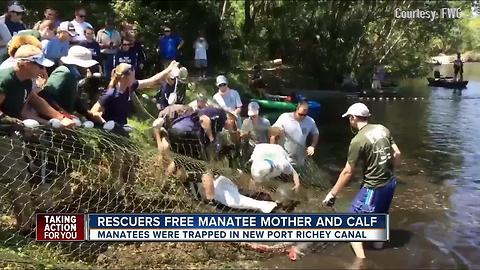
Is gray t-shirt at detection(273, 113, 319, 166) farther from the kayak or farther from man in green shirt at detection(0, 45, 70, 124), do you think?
the kayak

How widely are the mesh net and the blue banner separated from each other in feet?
2.16

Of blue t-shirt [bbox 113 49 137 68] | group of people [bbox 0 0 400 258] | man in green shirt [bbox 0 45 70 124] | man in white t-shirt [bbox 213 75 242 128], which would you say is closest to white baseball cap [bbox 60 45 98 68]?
group of people [bbox 0 0 400 258]

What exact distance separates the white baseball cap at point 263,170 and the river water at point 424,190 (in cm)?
105

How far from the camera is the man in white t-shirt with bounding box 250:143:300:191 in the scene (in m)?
7.35

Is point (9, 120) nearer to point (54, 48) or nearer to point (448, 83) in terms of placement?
point (54, 48)

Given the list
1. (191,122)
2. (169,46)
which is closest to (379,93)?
(169,46)

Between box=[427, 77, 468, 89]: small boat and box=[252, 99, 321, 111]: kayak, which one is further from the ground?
box=[252, 99, 321, 111]: kayak

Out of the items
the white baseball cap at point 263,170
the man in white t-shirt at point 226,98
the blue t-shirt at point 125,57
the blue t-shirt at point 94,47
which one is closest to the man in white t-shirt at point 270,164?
the white baseball cap at point 263,170

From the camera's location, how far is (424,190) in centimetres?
973

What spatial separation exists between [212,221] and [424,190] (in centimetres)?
527

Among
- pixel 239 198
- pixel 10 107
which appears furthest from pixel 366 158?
pixel 10 107

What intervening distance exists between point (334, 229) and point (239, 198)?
1.68 meters

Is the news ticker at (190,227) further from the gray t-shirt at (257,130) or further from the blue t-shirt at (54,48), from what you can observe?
the blue t-shirt at (54,48)

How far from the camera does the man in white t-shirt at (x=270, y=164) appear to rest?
7.35 m
